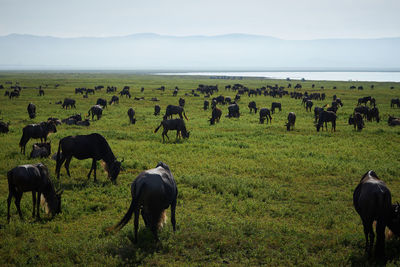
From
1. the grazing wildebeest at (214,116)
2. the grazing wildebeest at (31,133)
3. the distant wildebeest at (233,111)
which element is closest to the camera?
the grazing wildebeest at (31,133)

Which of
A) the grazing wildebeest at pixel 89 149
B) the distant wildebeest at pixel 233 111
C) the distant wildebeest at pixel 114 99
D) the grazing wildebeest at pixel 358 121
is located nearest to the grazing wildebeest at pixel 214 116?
the distant wildebeest at pixel 233 111

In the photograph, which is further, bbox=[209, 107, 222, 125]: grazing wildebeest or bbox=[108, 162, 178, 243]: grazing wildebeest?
bbox=[209, 107, 222, 125]: grazing wildebeest

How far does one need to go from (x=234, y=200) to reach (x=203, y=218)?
208 centimetres

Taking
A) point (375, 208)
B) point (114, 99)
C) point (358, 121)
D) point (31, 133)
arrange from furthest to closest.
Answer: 1. point (114, 99)
2. point (358, 121)
3. point (31, 133)
4. point (375, 208)

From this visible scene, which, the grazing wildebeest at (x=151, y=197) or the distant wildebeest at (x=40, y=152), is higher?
the grazing wildebeest at (x=151, y=197)

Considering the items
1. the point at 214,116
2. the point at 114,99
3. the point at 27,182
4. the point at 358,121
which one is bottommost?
the point at 27,182

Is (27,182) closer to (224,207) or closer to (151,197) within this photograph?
(151,197)

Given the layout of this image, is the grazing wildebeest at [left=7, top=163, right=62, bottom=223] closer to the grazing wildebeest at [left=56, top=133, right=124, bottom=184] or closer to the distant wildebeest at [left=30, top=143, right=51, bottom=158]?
the grazing wildebeest at [left=56, top=133, right=124, bottom=184]

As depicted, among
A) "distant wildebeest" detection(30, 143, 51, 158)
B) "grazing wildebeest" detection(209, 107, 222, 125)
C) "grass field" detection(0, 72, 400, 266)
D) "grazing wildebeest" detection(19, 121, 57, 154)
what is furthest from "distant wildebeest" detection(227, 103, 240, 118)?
"distant wildebeest" detection(30, 143, 51, 158)

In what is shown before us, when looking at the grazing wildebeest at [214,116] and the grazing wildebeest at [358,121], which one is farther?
the grazing wildebeest at [214,116]

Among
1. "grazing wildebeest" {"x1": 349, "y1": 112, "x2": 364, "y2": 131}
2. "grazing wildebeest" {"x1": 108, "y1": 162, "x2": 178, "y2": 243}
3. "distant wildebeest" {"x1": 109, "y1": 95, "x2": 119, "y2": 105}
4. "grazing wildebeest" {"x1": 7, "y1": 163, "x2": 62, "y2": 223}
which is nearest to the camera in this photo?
"grazing wildebeest" {"x1": 108, "y1": 162, "x2": 178, "y2": 243}

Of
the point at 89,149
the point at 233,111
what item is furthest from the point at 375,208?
the point at 233,111

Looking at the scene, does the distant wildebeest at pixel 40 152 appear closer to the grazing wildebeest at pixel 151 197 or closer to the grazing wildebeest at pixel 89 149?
the grazing wildebeest at pixel 89 149

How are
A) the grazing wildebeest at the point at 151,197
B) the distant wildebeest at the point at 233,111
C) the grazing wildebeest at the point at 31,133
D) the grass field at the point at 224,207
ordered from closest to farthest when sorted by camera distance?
the grazing wildebeest at the point at 151,197 < the grass field at the point at 224,207 < the grazing wildebeest at the point at 31,133 < the distant wildebeest at the point at 233,111
